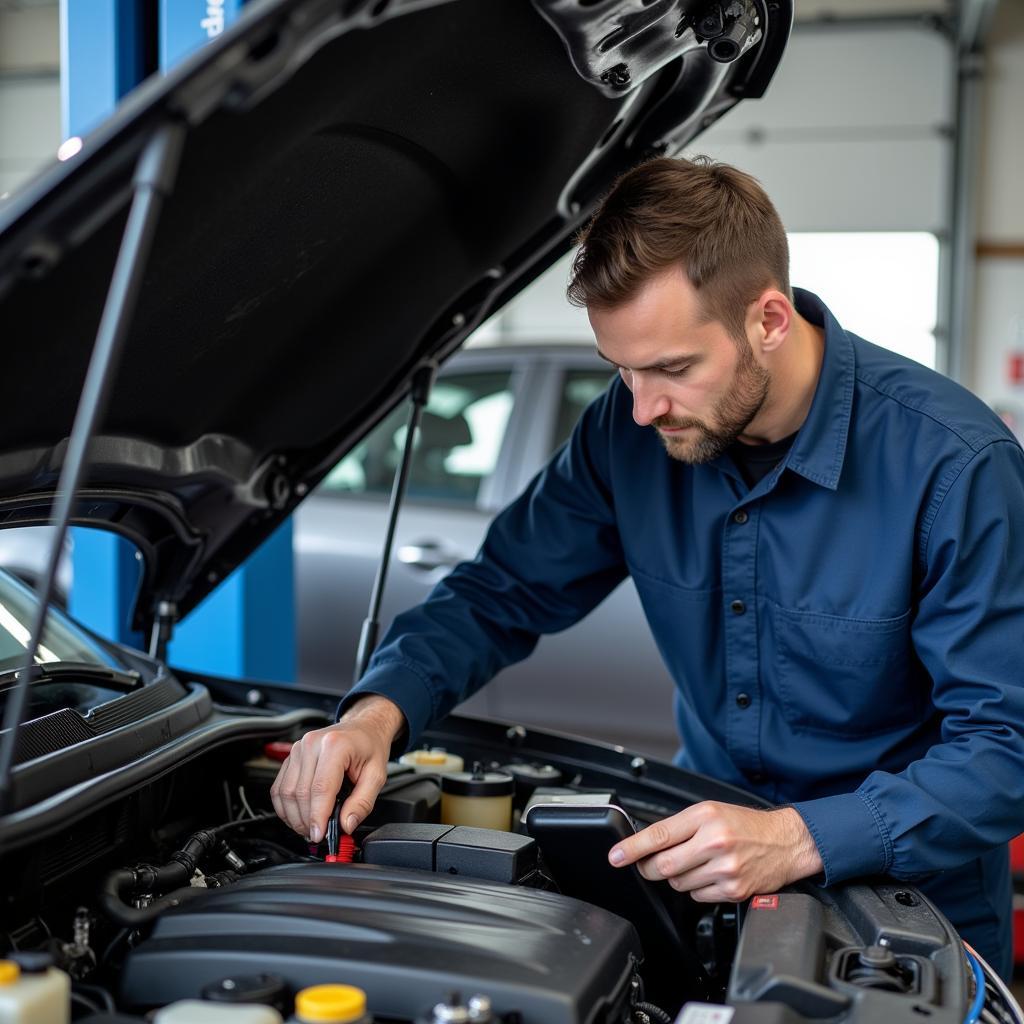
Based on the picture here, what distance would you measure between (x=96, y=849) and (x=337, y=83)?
822 mm

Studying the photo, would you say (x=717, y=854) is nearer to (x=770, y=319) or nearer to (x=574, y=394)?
(x=770, y=319)

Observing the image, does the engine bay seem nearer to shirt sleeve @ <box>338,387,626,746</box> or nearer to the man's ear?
shirt sleeve @ <box>338,387,626,746</box>

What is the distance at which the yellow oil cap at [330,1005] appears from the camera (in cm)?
92

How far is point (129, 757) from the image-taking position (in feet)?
4.47

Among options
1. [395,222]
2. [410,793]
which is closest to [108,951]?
[410,793]

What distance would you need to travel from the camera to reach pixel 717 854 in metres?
1.28

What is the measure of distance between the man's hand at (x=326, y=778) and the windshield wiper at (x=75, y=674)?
0.26 m

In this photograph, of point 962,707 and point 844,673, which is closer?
point 962,707

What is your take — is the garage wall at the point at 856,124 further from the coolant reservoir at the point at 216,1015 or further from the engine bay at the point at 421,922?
the coolant reservoir at the point at 216,1015

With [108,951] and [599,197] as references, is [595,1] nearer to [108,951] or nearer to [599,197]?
[599,197]

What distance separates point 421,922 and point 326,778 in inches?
14.8

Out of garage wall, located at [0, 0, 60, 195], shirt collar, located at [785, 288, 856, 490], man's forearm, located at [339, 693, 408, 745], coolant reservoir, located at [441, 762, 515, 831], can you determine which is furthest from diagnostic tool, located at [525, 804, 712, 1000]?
garage wall, located at [0, 0, 60, 195]

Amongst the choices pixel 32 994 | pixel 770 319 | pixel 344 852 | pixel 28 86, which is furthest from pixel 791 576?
pixel 28 86

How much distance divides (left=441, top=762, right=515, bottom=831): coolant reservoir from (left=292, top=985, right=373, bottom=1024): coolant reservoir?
0.62m
